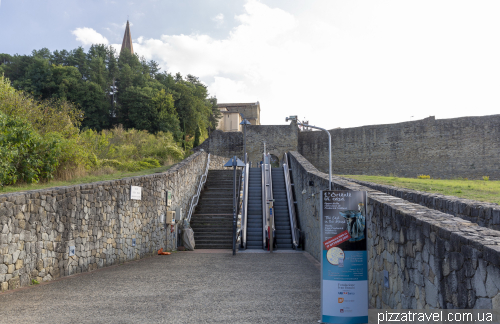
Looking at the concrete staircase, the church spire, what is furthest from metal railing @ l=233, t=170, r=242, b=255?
the church spire

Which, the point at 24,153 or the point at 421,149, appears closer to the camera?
the point at 24,153

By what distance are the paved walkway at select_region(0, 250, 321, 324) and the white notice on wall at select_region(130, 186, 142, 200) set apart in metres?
1.98

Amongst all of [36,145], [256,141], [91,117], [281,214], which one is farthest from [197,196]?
[91,117]

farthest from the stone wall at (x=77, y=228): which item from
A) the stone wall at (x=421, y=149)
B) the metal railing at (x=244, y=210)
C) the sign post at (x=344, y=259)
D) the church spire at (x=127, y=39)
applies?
the church spire at (x=127, y=39)

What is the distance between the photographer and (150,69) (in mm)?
56906

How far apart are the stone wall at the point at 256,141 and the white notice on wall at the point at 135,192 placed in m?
22.7

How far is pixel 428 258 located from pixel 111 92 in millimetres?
49350

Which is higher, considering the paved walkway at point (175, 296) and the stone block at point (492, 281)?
the stone block at point (492, 281)

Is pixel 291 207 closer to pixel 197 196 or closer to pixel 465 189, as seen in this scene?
pixel 197 196

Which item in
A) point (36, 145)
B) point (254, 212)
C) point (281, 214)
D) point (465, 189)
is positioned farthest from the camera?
point (254, 212)

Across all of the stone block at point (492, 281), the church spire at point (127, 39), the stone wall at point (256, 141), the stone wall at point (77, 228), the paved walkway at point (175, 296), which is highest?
the church spire at point (127, 39)

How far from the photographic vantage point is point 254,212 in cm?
1480

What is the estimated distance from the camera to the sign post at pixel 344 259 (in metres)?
4.53

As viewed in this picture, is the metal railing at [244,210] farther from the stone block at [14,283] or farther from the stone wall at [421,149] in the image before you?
the stone wall at [421,149]
